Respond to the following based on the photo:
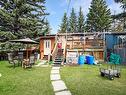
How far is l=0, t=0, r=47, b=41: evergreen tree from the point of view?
25197 millimetres

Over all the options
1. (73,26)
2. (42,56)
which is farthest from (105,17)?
(42,56)

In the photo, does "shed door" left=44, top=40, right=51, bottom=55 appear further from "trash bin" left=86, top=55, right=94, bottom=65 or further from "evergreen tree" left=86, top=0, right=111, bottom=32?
"evergreen tree" left=86, top=0, right=111, bottom=32

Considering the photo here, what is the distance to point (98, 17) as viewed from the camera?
52.3 meters

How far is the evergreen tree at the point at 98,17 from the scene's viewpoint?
2041 inches

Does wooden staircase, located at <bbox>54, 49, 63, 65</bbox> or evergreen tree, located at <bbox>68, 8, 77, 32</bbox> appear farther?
evergreen tree, located at <bbox>68, 8, 77, 32</bbox>

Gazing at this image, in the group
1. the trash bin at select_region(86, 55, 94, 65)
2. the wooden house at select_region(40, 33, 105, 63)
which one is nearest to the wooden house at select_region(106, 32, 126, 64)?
the wooden house at select_region(40, 33, 105, 63)

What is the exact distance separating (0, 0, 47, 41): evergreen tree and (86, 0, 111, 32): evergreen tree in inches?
1088

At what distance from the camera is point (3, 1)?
1014 inches

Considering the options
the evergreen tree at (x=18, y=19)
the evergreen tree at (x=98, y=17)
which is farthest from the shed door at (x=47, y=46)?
the evergreen tree at (x=98, y=17)

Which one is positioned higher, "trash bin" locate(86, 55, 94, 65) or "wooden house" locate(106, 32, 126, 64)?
"wooden house" locate(106, 32, 126, 64)

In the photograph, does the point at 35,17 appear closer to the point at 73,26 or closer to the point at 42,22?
the point at 42,22

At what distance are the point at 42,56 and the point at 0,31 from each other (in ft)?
23.5

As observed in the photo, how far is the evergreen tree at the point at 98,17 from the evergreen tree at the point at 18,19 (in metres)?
27.6

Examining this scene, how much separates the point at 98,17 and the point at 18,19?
30502 millimetres
